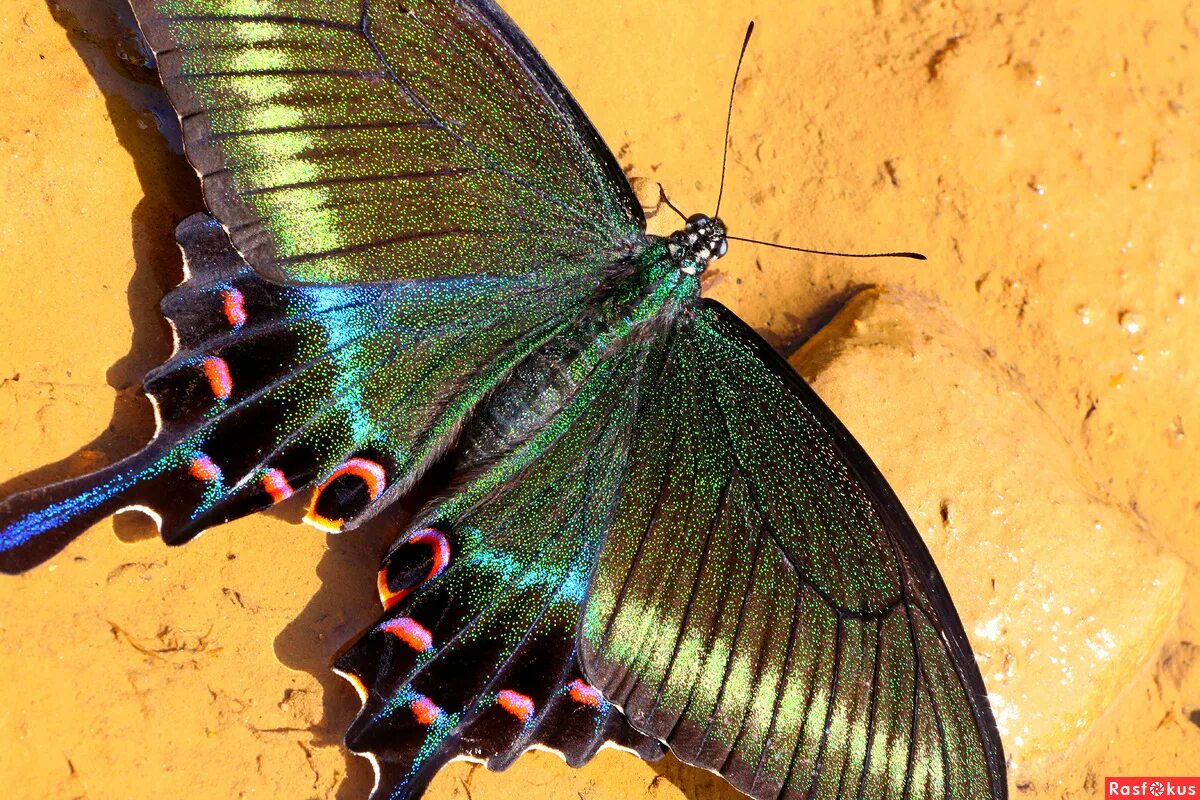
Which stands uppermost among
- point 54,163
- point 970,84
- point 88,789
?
point 970,84

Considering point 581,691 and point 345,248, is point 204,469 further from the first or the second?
point 581,691

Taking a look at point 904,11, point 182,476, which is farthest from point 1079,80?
point 182,476

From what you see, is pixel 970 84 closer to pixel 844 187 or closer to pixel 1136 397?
pixel 844 187

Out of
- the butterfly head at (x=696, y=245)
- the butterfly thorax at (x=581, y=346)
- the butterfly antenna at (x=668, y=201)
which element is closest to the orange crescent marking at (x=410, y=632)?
the butterfly thorax at (x=581, y=346)

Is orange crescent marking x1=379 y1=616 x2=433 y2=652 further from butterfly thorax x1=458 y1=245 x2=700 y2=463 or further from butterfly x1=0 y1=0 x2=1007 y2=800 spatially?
butterfly thorax x1=458 y1=245 x2=700 y2=463

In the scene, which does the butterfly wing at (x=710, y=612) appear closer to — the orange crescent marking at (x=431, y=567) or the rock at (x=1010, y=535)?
the orange crescent marking at (x=431, y=567)

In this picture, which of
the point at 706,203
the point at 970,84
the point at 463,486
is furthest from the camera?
the point at 970,84
